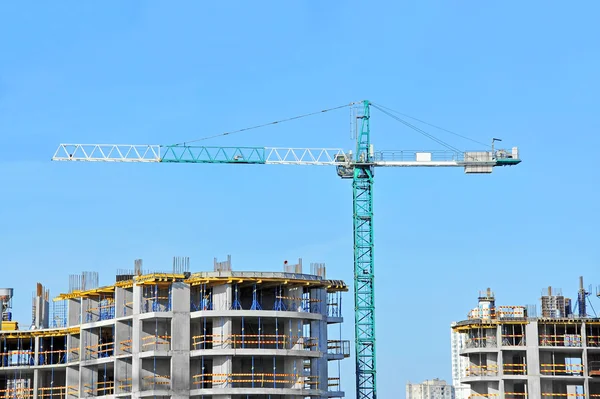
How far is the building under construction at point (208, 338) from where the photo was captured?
92.1m

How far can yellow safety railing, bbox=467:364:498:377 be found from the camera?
111 m

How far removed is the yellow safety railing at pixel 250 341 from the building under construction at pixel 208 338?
0.07 m

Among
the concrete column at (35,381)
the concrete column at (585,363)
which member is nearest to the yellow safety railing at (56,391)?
the concrete column at (35,381)

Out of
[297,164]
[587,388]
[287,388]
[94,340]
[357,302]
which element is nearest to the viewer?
[287,388]

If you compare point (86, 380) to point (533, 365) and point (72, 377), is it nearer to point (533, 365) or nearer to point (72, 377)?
point (72, 377)

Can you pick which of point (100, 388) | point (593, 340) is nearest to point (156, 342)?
point (100, 388)

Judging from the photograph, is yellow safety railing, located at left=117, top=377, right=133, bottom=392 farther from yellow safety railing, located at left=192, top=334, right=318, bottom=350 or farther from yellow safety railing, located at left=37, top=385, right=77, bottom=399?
yellow safety railing, located at left=37, top=385, right=77, bottom=399

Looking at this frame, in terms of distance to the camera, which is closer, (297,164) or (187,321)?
(187,321)

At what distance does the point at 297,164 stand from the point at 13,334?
173 ft

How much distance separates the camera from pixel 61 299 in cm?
10869

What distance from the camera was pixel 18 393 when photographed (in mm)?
107812

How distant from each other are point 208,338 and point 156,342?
3880 millimetres

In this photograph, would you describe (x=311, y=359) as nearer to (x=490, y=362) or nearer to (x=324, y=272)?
(x=324, y=272)

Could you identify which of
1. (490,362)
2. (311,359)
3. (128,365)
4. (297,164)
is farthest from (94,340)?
(297,164)
